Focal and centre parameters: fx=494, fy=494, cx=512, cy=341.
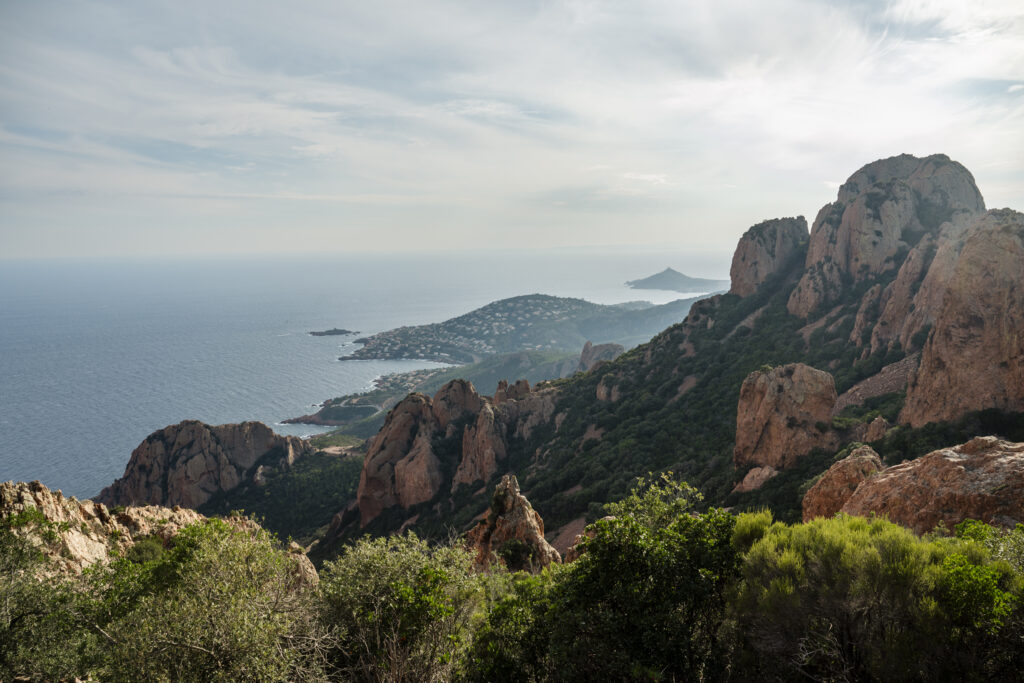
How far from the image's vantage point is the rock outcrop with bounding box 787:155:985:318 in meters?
54.0

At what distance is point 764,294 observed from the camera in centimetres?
6338

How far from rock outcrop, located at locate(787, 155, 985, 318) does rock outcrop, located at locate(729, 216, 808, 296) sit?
4724 mm

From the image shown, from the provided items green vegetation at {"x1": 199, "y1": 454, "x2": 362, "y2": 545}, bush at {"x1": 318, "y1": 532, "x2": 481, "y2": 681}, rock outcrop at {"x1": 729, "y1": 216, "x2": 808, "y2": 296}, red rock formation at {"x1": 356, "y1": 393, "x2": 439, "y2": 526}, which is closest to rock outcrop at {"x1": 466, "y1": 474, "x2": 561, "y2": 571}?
bush at {"x1": 318, "y1": 532, "x2": 481, "y2": 681}

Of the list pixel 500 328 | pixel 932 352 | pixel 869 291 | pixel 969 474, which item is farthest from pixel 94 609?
pixel 500 328

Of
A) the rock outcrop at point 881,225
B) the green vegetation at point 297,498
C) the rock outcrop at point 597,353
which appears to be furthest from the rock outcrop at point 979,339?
the rock outcrop at point 597,353

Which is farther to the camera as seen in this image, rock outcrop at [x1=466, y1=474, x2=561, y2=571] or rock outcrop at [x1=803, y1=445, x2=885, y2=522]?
rock outcrop at [x1=466, y1=474, x2=561, y2=571]

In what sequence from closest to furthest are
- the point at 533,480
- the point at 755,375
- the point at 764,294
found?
the point at 755,375
the point at 533,480
the point at 764,294

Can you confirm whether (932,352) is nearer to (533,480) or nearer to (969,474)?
(969,474)

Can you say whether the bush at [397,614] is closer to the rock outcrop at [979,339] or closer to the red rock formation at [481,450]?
the rock outcrop at [979,339]

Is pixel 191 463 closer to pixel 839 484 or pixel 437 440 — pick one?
pixel 437 440

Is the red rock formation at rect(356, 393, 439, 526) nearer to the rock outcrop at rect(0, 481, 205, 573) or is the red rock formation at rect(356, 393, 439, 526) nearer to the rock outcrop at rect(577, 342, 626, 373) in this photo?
the rock outcrop at rect(0, 481, 205, 573)

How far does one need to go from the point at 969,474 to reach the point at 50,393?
7094 inches

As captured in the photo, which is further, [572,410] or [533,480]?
[572,410]

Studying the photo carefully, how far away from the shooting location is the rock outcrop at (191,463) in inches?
2470
